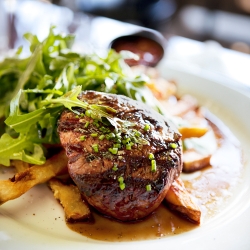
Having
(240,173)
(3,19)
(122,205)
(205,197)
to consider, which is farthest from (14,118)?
(3,19)

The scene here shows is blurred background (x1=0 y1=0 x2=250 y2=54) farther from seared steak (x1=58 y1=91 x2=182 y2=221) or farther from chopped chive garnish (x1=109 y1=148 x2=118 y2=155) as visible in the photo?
chopped chive garnish (x1=109 y1=148 x2=118 y2=155)

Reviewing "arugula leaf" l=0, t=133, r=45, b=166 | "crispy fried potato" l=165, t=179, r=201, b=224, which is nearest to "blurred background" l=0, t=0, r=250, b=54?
"arugula leaf" l=0, t=133, r=45, b=166

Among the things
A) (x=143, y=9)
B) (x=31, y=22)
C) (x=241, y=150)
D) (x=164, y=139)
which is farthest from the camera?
(x=143, y=9)

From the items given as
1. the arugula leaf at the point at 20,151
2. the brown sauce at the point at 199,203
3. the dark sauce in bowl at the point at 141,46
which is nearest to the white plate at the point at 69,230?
the brown sauce at the point at 199,203

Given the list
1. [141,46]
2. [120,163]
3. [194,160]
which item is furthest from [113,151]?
[141,46]

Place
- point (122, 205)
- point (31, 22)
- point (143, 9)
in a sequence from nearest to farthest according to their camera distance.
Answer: point (122, 205), point (31, 22), point (143, 9)

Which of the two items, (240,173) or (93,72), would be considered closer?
(240,173)

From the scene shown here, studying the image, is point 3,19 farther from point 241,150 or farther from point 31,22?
point 241,150

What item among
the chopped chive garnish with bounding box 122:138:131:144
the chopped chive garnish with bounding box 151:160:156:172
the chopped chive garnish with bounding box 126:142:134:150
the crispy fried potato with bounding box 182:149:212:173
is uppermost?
the chopped chive garnish with bounding box 122:138:131:144
